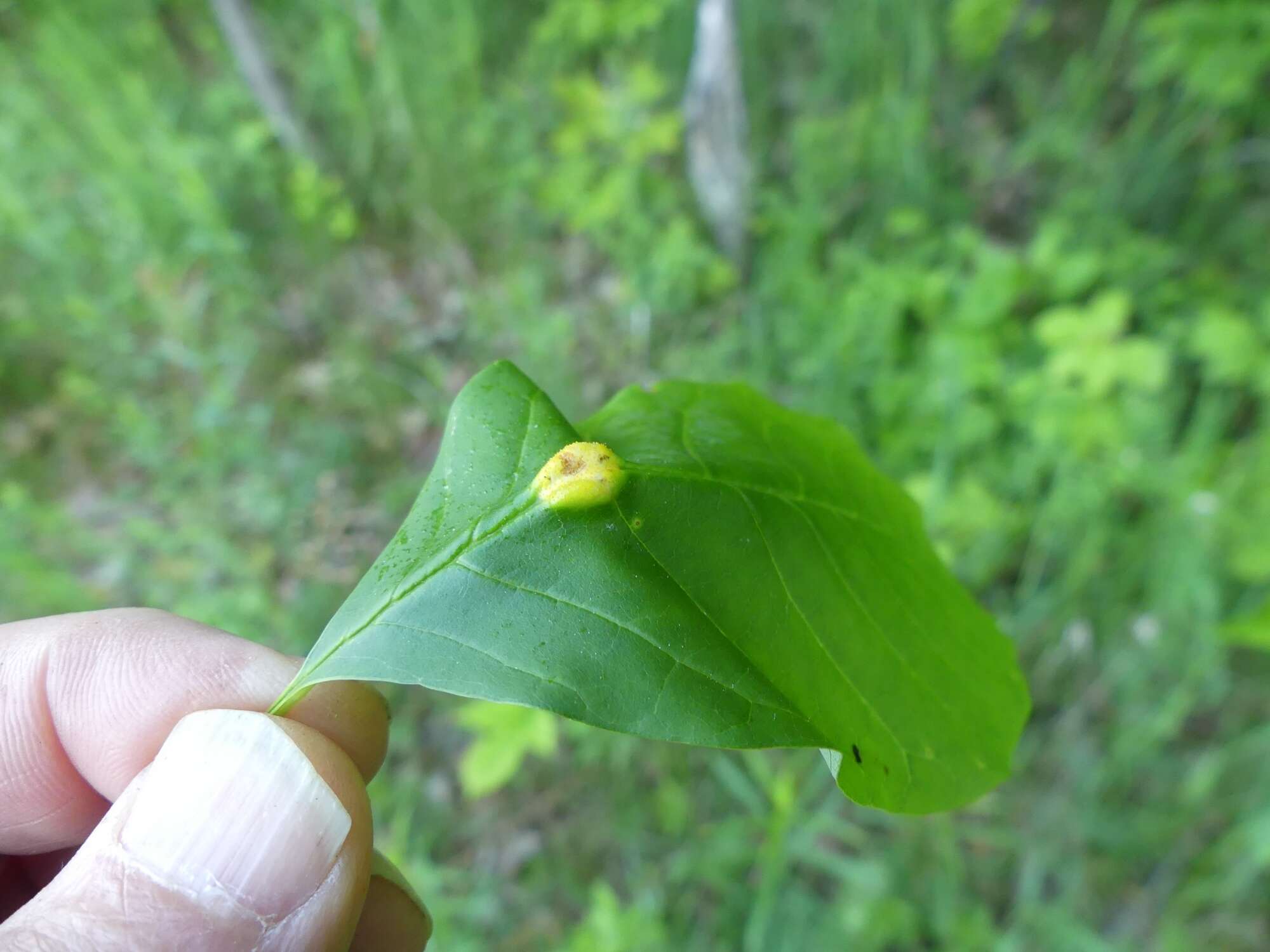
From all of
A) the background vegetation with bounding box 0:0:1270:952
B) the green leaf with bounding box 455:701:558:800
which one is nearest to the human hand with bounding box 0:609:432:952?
the green leaf with bounding box 455:701:558:800

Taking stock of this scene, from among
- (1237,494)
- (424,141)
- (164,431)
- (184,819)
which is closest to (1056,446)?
(1237,494)

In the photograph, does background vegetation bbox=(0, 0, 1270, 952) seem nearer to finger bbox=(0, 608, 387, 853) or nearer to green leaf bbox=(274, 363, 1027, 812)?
finger bbox=(0, 608, 387, 853)

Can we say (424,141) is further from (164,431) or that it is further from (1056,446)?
(1056,446)

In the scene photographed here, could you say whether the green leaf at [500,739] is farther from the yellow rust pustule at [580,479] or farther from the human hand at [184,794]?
the yellow rust pustule at [580,479]

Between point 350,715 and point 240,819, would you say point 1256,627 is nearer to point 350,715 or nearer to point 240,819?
point 350,715

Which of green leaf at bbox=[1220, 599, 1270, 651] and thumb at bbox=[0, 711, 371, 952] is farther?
green leaf at bbox=[1220, 599, 1270, 651]

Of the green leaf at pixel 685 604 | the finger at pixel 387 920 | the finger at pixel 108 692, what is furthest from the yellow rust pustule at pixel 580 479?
the finger at pixel 387 920
